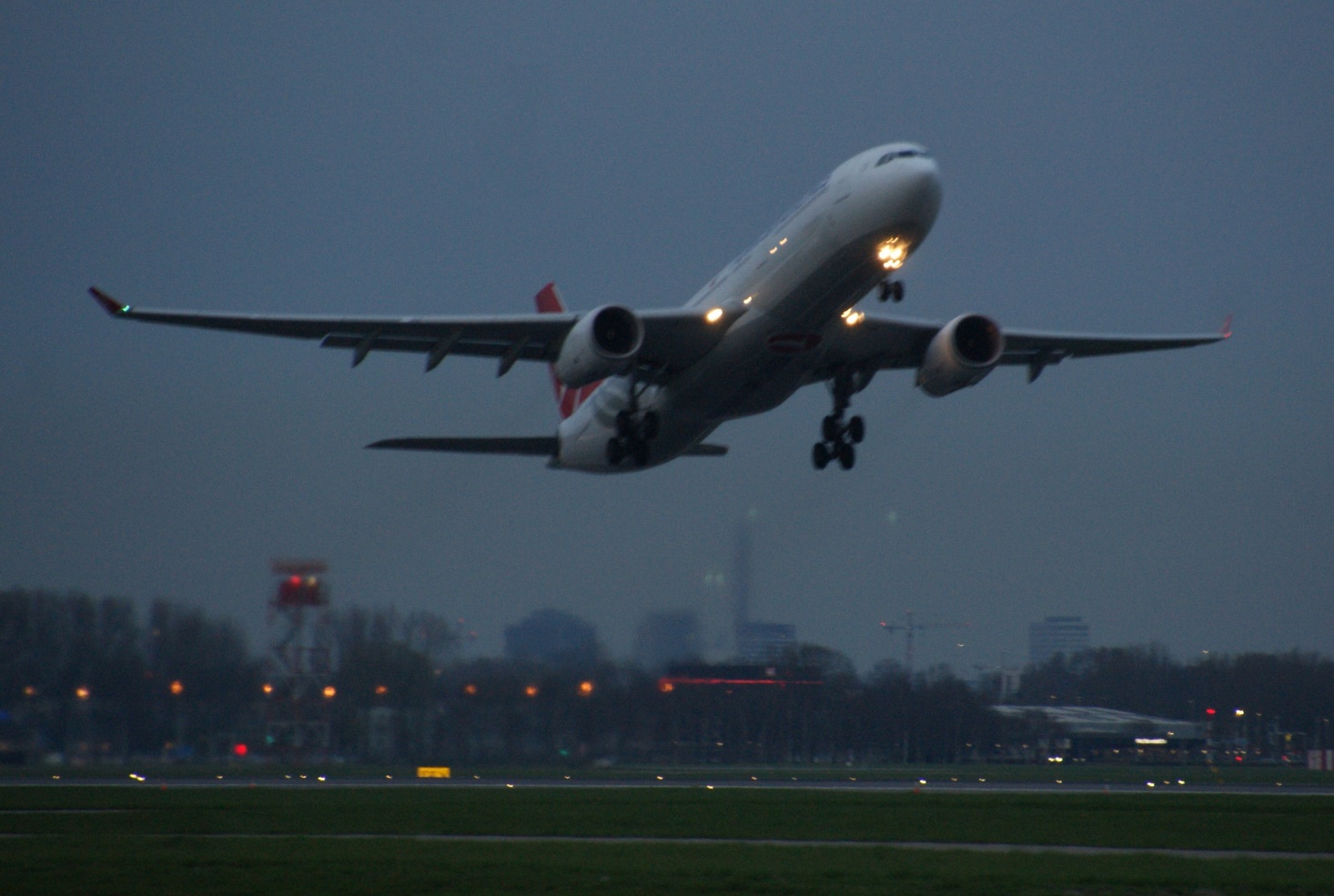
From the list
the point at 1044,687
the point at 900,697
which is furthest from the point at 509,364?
the point at 1044,687

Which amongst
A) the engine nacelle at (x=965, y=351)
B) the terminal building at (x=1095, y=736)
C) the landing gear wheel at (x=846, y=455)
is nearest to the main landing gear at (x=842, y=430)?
the landing gear wheel at (x=846, y=455)

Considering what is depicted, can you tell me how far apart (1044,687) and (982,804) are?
33.9 m

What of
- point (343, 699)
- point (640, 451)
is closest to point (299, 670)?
point (343, 699)

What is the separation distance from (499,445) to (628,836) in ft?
49.1

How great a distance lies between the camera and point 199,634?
4175 centimetres

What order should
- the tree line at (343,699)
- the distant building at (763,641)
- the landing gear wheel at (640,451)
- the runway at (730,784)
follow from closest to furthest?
the landing gear wheel at (640,451)
the runway at (730,784)
the tree line at (343,699)
the distant building at (763,641)

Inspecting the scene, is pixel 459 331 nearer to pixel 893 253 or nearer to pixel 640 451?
pixel 640 451

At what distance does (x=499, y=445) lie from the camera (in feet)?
113

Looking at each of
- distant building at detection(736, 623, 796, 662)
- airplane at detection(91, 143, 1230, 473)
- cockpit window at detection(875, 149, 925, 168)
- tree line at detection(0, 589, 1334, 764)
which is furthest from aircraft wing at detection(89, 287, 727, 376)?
distant building at detection(736, 623, 796, 662)

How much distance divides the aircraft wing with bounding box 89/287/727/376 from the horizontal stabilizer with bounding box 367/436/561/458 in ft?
14.0

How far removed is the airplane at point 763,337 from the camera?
24766 mm

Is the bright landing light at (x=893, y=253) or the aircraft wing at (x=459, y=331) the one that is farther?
the aircraft wing at (x=459, y=331)

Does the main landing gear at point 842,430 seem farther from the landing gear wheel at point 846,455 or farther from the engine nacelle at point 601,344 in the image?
the engine nacelle at point 601,344

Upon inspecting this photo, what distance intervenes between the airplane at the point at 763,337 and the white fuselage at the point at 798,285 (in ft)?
0.10
